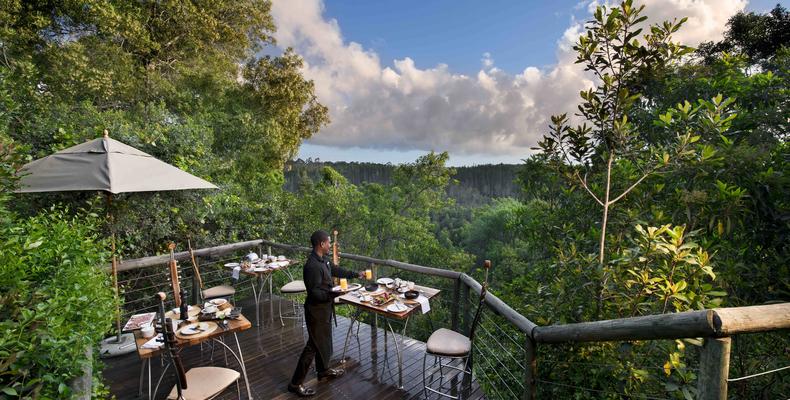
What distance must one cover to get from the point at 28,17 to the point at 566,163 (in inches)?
466

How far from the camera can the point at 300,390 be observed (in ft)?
11.5

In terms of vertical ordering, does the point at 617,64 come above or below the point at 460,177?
above

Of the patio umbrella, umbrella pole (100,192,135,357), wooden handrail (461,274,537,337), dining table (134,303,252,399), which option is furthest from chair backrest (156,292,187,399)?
wooden handrail (461,274,537,337)

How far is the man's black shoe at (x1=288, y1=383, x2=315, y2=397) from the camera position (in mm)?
3506

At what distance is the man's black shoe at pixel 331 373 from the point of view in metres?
3.73

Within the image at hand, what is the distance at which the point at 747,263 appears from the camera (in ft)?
8.39

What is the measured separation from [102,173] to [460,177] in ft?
75.6

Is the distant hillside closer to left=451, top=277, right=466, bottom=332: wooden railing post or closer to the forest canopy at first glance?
the forest canopy

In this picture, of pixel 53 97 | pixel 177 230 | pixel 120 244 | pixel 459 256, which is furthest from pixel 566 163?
pixel 459 256

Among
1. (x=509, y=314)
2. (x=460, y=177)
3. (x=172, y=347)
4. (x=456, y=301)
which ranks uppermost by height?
(x=460, y=177)

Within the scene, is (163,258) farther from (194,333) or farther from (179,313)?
(194,333)

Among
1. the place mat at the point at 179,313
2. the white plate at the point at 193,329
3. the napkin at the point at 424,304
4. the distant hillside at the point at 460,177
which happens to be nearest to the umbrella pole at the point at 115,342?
the place mat at the point at 179,313

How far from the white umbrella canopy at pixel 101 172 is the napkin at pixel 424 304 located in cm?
309

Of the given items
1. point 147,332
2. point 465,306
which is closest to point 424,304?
point 465,306
